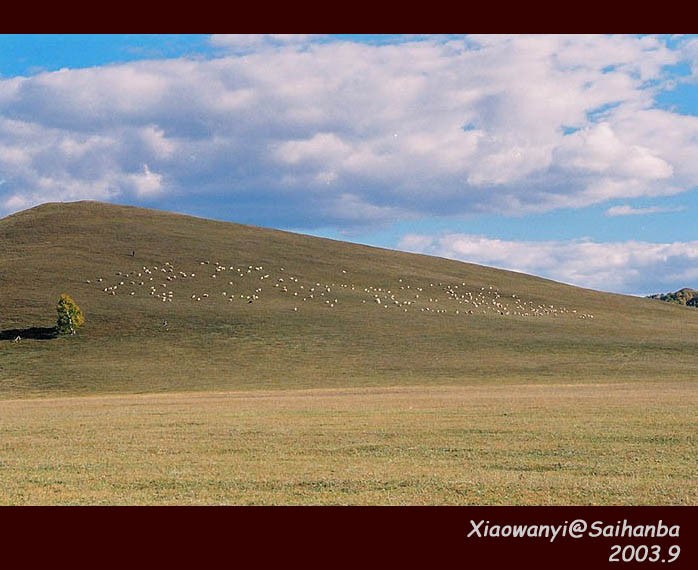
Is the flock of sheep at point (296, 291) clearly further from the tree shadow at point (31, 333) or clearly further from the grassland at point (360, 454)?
the grassland at point (360, 454)

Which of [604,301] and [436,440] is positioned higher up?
[604,301]

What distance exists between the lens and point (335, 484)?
15.0 meters

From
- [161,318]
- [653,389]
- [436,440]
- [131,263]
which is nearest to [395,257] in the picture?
[131,263]

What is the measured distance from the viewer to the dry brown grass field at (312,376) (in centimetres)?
1588

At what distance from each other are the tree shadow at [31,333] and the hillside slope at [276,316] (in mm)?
410

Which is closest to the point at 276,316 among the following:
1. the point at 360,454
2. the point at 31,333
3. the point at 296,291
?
the point at 296,291

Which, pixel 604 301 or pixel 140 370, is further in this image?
pixel 604 301

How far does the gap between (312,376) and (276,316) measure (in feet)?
65.4

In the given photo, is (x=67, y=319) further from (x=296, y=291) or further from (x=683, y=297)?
(x=683, y=297)

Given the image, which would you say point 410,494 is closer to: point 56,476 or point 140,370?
point 56,476

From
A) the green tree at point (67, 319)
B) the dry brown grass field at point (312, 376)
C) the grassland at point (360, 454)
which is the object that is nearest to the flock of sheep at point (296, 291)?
the dry brown grass field at point (312, 376)

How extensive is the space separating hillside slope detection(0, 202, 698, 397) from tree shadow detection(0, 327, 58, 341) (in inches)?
16.2

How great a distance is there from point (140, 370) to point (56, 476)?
4371 cm

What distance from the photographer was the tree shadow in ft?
222
